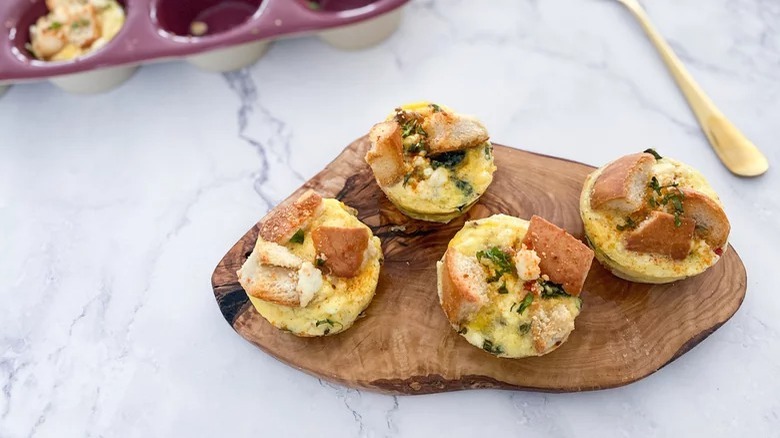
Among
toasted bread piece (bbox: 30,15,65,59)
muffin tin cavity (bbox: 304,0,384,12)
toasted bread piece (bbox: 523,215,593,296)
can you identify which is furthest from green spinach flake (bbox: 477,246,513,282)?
toasted bread piece (bbox: 30,15,65,59)

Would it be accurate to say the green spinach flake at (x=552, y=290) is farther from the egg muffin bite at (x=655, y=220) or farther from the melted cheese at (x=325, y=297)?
the melted cheese at (x=325, y=297)

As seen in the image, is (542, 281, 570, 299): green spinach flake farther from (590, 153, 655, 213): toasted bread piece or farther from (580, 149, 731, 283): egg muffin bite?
(590, 153, 655, 213): toasted bread piece

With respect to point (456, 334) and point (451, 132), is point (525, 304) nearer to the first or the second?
point (456, 334)

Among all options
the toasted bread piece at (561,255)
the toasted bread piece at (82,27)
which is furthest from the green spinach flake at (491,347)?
the toasted bread piece at (82,27)

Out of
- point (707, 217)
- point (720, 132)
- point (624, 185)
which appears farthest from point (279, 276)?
point (720, 132)

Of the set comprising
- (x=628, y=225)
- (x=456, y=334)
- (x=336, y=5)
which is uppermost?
(x=336, y=5)

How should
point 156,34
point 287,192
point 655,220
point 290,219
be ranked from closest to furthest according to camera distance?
point 655,220
point 290,219
point 156,34
point 287,192
